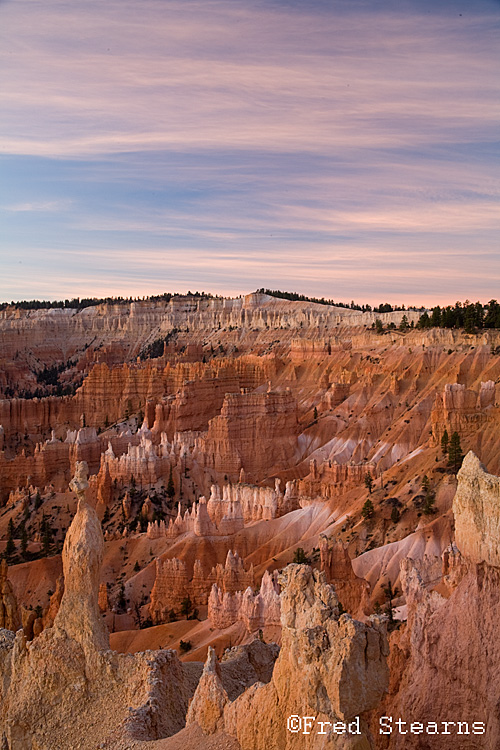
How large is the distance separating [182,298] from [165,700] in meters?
162

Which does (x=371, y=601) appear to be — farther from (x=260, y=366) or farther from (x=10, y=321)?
(x=10, y=321)

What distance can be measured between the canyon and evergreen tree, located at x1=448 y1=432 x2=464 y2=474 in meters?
0.26

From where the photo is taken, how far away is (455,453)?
39406 millimetres

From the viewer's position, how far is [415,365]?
7231 centimetres

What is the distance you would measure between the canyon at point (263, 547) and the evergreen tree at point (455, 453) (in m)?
0.26

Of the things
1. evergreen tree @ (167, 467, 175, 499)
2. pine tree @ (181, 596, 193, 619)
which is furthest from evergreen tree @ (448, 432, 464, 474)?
evergreen tree @ (167, 467, 175, 499)

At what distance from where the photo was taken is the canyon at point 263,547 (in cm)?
1220

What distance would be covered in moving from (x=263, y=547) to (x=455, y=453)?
1272 cm

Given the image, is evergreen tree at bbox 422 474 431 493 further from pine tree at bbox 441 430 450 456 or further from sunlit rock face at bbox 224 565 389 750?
sunlit rock face at bbox 224 565 389 750

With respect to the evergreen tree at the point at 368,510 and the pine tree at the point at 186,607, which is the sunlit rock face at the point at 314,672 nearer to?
the pine tree at the point at 186,607

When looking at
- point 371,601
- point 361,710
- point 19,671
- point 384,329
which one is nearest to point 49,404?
point 384,329

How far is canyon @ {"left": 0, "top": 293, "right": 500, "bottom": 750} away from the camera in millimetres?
12203

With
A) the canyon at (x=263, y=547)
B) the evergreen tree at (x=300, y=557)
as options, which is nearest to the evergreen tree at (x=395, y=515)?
the canyon at (x=263, y=547)

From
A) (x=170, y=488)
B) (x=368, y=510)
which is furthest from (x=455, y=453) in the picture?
(x=170, y=488)
